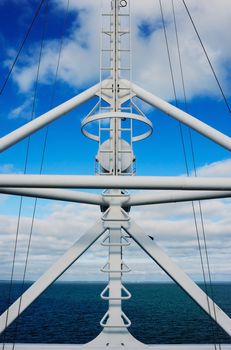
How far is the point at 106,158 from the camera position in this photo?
1094 cm

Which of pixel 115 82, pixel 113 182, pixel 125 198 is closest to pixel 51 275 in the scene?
pixel 125 198

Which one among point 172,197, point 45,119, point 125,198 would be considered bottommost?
point 172,197

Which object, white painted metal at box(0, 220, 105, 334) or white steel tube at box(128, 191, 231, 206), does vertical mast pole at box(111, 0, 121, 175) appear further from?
white painted metal at box(0, 220, 105, 334)

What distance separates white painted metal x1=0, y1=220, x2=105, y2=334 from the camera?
923cm

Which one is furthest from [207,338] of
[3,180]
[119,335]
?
[3,180]

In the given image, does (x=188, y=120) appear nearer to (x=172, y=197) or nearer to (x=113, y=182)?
(x=172, y=197)

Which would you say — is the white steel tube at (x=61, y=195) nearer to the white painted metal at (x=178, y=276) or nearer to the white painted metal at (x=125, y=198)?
the white painted metal at (x=125, y=198)

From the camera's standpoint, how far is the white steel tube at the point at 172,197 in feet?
29.3

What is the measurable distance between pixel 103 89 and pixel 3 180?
5.52 meters

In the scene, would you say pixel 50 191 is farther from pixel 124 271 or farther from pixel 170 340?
pixel 170 340

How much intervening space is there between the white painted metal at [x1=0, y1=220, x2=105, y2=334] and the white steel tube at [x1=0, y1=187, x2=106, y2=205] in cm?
83

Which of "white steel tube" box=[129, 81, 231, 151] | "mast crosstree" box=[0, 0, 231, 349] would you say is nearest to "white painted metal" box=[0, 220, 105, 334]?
"mast crosstree" box=[0, 0, 231, 349]

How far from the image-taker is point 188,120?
9.62m

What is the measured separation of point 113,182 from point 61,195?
3.08 m
